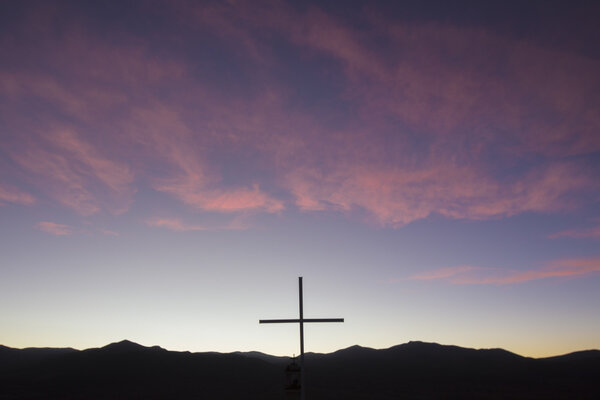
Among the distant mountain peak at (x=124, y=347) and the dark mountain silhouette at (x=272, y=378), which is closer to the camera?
the dark mountain silhouette at (x=272, y=378)

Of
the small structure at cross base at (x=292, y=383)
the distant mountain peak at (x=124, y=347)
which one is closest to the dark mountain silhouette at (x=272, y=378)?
the distant mountain peak at (x=124, y=347)

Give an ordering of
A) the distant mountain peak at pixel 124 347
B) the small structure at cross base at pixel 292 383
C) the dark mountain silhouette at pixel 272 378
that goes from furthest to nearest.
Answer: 1. the distant mountain peak at pixel 124 347
2. the dark mountain silhouette at pixel 272 378
3. the small structure at cross base at pixel 292 383

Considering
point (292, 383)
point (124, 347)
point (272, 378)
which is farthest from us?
point (124, 347)

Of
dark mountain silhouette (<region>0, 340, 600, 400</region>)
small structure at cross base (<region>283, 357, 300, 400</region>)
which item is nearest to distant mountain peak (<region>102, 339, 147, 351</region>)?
dark mountain silhouette (<region>0, 340, 600, 400</region>)

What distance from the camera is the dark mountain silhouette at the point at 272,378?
61938 millimetres

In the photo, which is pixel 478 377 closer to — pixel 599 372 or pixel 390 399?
pixel 599 372

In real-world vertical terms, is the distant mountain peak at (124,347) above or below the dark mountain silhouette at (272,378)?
above

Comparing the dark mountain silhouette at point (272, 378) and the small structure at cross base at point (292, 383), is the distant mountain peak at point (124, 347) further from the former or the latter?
the small structure at cross base at point (292, 383)

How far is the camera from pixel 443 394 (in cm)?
6181

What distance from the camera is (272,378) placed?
251 ft

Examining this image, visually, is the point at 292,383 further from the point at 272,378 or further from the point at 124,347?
the point at 124,347

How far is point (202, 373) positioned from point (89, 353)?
3229 centimetres

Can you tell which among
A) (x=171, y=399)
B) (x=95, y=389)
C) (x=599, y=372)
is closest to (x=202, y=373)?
(x=95, y=389)

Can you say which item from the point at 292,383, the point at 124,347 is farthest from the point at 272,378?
the point at 292,383
